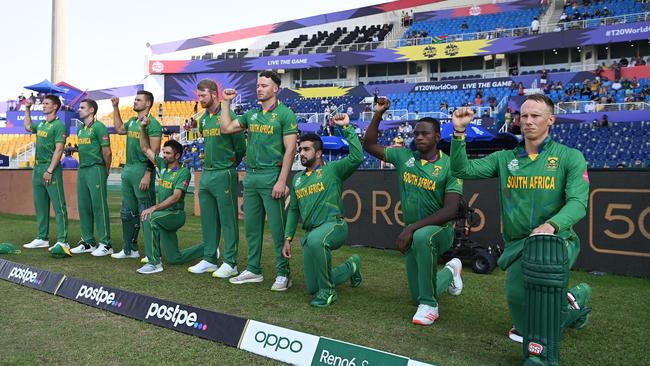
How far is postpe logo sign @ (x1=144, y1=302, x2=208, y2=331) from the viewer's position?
3.97m

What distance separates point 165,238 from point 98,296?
7.50ft

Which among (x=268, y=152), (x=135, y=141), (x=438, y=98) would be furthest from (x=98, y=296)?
(x=438, y=98)

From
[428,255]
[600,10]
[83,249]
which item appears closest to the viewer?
[428,255]

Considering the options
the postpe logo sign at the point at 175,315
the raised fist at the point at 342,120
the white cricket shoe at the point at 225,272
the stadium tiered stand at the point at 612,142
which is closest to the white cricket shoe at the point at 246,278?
the white cricket shoe at the point at 225,272

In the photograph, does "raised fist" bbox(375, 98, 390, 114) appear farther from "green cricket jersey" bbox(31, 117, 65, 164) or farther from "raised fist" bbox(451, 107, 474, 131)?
"green cricket jersey" bbox(31, 117, 65, 164)

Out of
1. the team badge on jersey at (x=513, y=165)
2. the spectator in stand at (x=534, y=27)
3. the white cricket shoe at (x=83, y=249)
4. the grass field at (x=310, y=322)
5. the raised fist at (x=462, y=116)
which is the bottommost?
the grass field at (x=310, y=322)

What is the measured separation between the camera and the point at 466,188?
26.7ft

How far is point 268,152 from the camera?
5910 millimetres

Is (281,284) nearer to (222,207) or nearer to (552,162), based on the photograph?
(222,207)

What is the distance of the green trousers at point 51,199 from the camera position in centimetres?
819

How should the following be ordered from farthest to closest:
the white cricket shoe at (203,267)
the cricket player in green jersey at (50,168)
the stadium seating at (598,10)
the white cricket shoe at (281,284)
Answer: the stadium seating at (598,10)
the cricket player in green jersey at (50,168)
the white cricket shoe at (203,267)
the white cricket shoe at (281,284)

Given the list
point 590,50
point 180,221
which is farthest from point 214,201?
point 590,50

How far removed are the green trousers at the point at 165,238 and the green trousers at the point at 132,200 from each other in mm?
708

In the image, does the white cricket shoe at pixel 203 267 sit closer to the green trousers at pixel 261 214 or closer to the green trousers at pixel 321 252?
the green trousers at pixel 261 214
